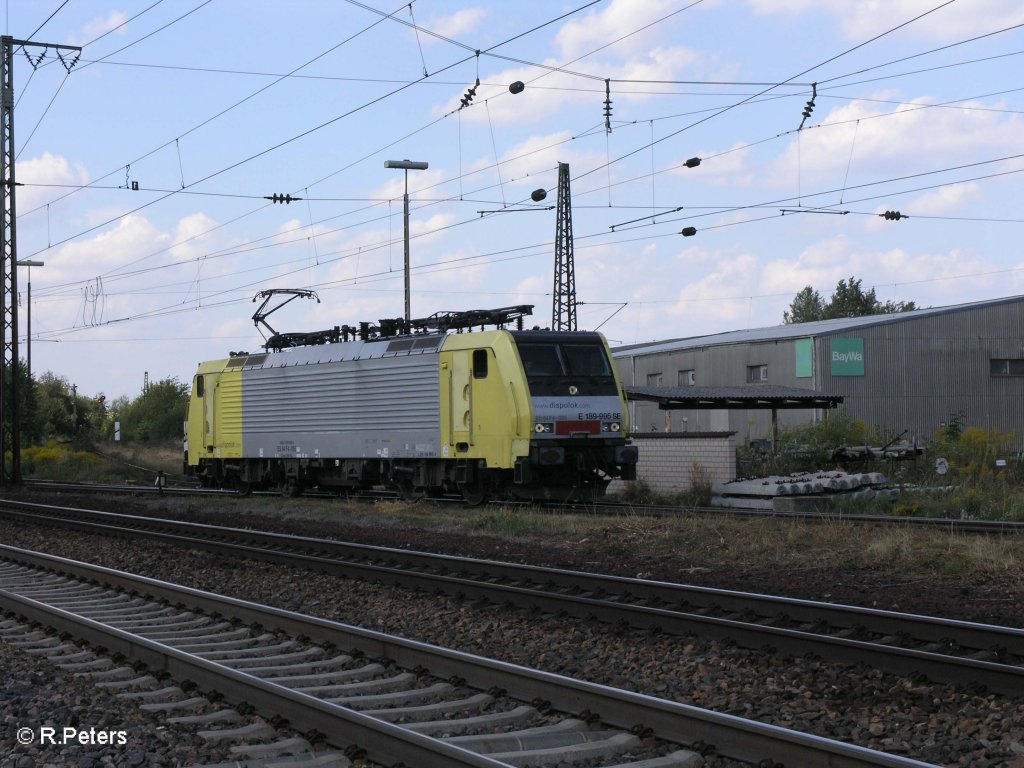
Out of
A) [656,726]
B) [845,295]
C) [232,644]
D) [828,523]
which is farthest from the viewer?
[845,295]

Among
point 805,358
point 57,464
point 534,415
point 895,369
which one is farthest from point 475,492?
point 57,464

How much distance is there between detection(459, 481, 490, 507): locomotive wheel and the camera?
20938mm

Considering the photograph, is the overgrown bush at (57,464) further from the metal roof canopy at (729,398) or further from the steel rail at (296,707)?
the steel rail at (296,707)

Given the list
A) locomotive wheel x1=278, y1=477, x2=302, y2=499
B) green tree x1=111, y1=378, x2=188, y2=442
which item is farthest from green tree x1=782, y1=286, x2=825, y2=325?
locomotive wheel x1=278, y1=477, x2=302, y2=499

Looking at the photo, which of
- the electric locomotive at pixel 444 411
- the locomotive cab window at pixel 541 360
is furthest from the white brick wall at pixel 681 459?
the locomotive cab window at pixel 541 360

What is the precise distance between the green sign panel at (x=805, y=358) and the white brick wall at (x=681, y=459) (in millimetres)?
14879

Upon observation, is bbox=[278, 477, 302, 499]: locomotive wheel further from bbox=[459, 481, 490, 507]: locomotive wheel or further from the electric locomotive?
bbox=[459, 481, 490, 507]: locomotive wheel

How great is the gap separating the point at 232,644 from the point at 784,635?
13.9ft

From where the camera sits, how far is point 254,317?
27016mm

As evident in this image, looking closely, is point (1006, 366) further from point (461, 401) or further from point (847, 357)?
point (461, 401)

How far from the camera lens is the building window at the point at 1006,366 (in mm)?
40656

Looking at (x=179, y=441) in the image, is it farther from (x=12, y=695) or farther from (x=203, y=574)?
(x=12, y=695)

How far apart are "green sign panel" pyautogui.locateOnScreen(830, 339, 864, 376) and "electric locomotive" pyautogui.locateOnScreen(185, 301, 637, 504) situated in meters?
18.1

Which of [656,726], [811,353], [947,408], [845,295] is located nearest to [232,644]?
[656,726]
